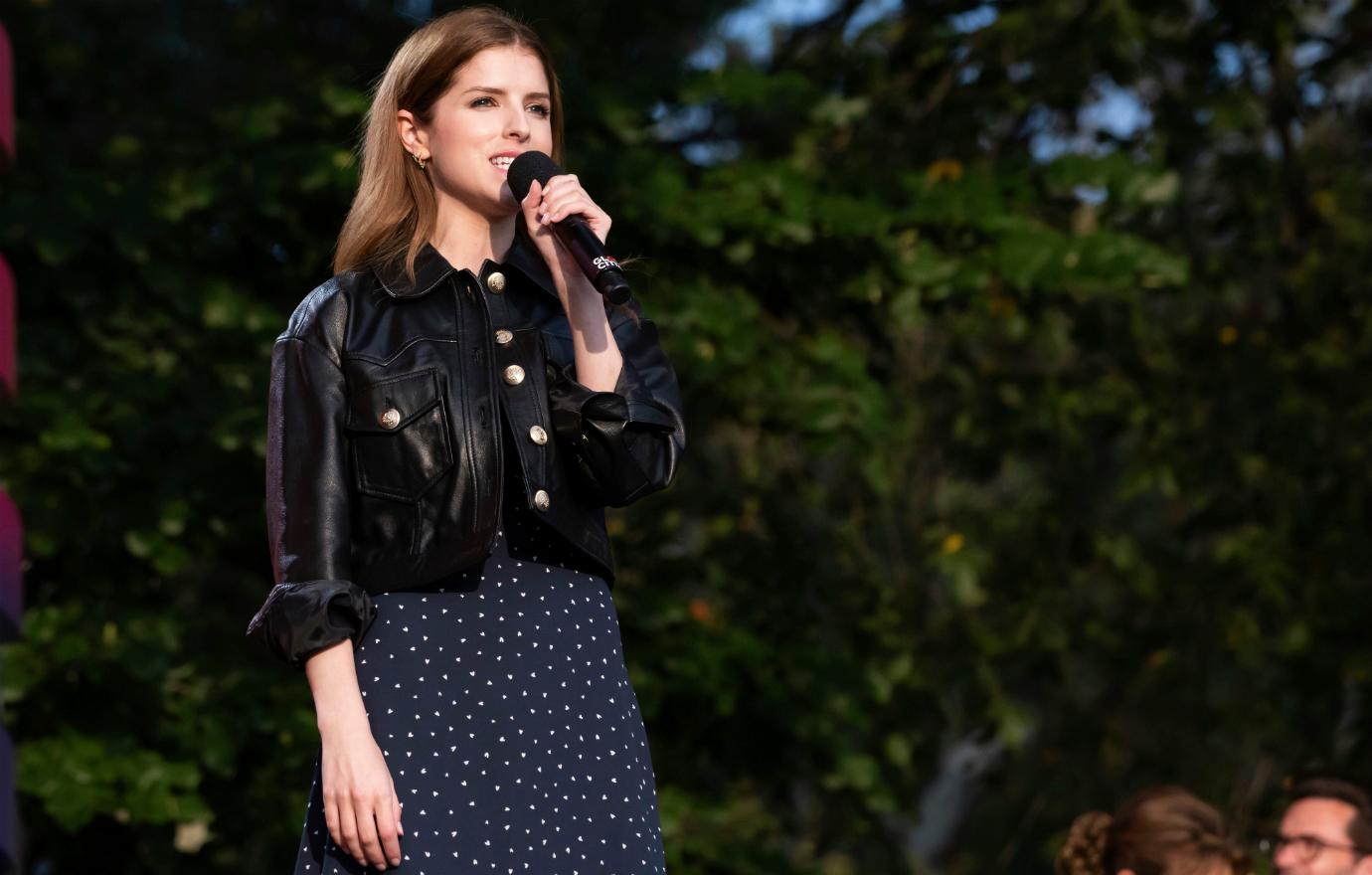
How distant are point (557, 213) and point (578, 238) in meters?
0.04

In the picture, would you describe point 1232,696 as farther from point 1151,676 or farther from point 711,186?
point 711,186

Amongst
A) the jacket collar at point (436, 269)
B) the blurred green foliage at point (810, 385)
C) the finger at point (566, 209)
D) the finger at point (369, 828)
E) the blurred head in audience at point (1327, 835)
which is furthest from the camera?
the blurred green foliage at point (810, 385)

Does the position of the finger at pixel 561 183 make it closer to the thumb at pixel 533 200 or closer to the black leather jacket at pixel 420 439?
the thumb at pixel 533 200

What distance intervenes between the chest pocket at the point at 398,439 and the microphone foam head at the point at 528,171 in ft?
0.85

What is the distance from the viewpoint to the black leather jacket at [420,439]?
2.34 meters

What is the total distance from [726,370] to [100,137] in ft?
7.68

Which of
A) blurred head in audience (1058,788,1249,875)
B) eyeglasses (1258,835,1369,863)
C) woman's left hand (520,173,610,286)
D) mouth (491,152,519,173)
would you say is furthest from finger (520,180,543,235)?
eyeglasses (1258,835,1369,863)

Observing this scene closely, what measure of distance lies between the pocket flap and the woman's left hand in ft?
0.66

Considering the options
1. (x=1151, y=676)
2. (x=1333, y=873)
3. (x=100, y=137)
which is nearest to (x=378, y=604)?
(x=1333, y=873)

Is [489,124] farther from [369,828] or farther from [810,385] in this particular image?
[810,385]

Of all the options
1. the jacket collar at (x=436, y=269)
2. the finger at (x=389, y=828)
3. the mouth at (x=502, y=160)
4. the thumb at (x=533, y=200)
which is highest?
the mouth at (x=502, y=160)

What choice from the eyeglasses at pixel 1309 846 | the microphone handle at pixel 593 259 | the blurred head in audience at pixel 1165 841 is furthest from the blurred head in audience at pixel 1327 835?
the microphone handle at pixel 593 259

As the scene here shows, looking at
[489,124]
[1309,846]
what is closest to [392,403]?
[489,124]

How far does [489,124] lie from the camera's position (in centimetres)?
251
